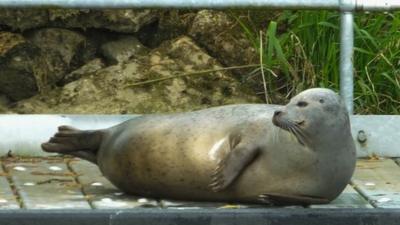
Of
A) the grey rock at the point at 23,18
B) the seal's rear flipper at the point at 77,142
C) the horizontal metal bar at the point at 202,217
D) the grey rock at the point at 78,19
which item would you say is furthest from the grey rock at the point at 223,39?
the horizontal metal bar at the point at 202,217

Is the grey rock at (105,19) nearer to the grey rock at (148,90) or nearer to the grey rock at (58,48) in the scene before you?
the grey rock at (58,48)

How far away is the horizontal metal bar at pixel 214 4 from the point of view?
6503 millimetres

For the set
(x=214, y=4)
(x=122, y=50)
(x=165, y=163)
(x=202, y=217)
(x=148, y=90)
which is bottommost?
(x=202, y=217)

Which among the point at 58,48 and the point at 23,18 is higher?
the point at 23,18

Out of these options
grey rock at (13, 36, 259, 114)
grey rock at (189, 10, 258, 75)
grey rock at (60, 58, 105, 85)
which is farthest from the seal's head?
grey rock at (60, 58, 105, 85)

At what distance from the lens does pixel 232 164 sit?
5586 mm

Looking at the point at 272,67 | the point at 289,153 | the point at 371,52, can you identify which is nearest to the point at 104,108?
the point at 272,67

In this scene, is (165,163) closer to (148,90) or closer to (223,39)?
(148,90)

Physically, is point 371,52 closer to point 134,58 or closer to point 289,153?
point 134,58

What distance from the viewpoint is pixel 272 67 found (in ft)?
24.4

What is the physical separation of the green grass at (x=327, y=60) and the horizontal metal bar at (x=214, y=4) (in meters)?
0.63

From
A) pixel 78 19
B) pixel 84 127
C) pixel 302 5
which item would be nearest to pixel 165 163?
pixel 84 127

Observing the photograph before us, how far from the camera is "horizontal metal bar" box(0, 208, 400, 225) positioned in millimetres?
5234

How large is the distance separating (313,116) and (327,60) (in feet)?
5.96
